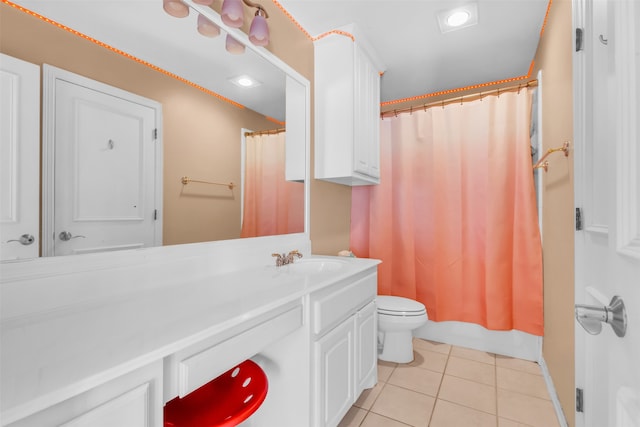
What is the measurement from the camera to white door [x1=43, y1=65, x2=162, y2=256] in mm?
870

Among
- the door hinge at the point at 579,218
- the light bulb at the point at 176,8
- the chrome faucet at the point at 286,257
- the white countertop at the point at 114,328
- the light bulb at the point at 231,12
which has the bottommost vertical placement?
the white countertop at the point at 114,328

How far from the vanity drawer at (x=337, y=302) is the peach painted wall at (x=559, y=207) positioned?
3.15 ft

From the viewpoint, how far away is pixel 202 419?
919 mm

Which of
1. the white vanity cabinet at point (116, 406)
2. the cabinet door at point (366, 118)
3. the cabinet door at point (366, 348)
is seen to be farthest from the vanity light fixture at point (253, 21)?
the cabinet door at point (366, 348)

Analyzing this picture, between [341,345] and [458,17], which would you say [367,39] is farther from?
[341,345]

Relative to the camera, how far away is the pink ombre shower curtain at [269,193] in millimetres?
1567

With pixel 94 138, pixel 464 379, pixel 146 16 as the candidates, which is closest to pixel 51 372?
pixel 94 138

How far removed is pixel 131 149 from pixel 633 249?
1.36 meters

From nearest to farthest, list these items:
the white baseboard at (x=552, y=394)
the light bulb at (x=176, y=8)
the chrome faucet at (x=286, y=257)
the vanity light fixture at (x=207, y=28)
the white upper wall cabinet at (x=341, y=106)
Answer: the light bulb at (x=176, y=8)
the vanity light fixture at (x=207, y=28)
the white baseboard at (x=552, y=394)
the chrome faucet at (x=286, y=257)
the white upper wall cabinet at (x=341, y=106)

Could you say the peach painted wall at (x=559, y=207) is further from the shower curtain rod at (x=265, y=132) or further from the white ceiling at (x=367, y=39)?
the shower curtain rod at (x=265, y=132)

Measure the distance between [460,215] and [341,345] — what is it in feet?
5.05

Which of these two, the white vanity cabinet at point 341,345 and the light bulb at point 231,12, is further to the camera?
the light bulb at point 231,12

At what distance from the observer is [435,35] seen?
1.99 meters

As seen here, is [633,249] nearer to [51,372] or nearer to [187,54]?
[51,372]
